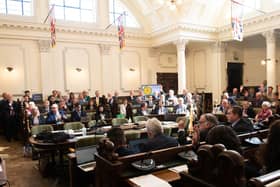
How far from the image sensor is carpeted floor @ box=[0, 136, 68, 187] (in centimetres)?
386

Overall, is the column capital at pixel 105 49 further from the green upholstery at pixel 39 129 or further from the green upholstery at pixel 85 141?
the green upholstery at pixel 85 141

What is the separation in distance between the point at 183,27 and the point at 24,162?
836 cm

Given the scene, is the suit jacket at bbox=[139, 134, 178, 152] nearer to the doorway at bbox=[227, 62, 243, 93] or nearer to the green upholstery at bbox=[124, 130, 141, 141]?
the green upholstery at bbox=[124, 130, 141, 141]

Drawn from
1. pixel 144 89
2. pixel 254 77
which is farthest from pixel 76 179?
pixel 254 77

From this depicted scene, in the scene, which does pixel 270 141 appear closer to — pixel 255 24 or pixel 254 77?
pixel 255 24

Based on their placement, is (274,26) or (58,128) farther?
(274,26)

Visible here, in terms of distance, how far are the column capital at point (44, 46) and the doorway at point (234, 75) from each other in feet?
A: 29.9

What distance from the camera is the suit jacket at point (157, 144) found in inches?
103

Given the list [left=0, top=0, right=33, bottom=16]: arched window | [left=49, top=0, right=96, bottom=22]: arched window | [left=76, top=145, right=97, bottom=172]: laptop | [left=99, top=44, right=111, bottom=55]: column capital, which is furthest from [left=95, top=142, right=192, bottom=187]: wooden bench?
[left=49, top=0, right=96, bottom=22]: arched window

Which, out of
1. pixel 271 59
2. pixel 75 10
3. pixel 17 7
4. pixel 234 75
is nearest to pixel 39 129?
pixel 17 7

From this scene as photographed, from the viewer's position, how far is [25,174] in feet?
14.2

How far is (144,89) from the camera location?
11.0m

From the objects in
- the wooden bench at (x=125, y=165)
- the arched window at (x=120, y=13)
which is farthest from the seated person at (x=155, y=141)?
the arched window at (x=120, y=13)

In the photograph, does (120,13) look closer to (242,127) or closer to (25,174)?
(25,174)
